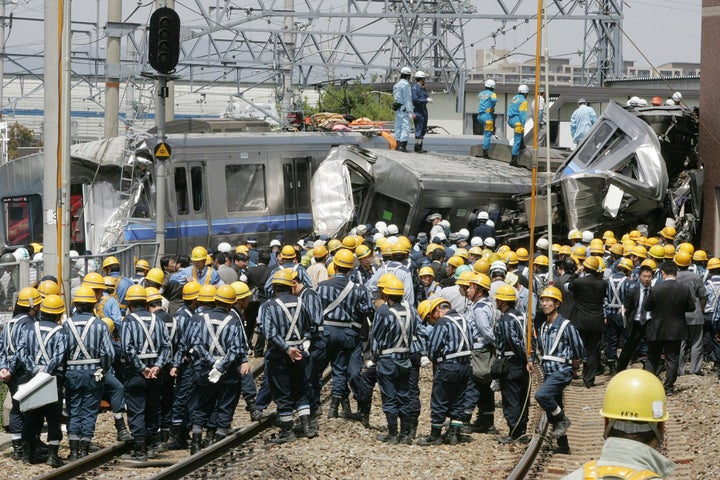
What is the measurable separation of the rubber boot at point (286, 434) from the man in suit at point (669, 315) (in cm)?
540

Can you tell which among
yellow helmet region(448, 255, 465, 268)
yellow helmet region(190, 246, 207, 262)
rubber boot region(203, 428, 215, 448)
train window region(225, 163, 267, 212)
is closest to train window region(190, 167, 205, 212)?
train window region(225, 163, 267, 212)

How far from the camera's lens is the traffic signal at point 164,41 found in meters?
19.3

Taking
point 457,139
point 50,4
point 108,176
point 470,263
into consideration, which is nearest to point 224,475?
point 50,4

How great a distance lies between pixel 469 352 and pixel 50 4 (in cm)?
677

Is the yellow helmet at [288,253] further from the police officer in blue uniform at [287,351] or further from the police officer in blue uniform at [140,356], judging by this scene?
the police officer in blue uniform at [140,356]

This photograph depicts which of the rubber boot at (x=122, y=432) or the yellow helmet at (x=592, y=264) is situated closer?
the rubber boot at (x=122, y=432)

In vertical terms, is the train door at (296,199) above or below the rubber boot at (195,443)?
above

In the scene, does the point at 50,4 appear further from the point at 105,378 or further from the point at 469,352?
the point at 469,352

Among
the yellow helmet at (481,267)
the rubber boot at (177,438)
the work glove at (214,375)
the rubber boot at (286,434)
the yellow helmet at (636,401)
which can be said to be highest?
the yellow helmet at (481,267)

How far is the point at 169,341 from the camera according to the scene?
42.5 ft

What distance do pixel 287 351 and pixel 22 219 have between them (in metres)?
13.1

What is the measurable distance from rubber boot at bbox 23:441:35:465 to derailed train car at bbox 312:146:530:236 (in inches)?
465

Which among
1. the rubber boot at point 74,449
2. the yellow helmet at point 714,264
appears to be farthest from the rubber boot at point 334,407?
the yellow helmet at point 714,264

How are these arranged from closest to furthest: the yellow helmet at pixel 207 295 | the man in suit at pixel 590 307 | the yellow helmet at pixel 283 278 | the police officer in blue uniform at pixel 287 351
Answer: the yellow helmet at pixel 207 295 → the police officer in blue uniform at pixel 287 351 → the yellow helmet at pixel 283 278 → the man in suit at pixel 590 307
